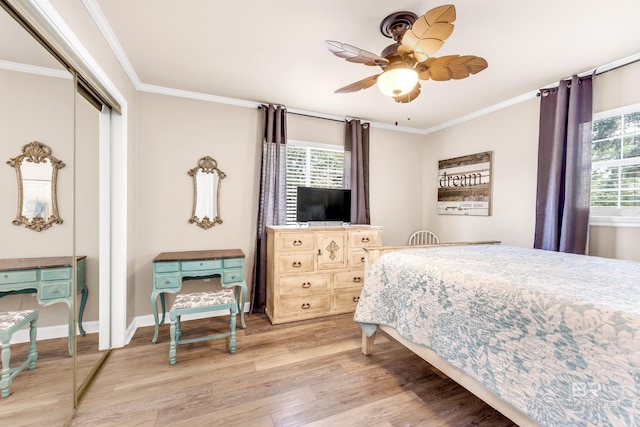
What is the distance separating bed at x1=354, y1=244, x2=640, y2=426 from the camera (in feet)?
3.12

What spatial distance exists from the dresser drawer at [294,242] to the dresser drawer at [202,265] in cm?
64

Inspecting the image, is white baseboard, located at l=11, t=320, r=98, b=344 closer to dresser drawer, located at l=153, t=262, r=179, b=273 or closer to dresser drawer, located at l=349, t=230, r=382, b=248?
dresser drawer, located at l=153, t=262, r=179, b=273

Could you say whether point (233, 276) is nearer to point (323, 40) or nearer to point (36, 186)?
point (36, 186)

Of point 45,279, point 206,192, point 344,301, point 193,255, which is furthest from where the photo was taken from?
point 344,301

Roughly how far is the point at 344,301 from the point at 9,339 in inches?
107

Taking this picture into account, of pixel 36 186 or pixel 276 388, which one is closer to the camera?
pixel 36 186

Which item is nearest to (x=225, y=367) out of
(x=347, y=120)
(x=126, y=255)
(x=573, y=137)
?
(x=126, y=255)

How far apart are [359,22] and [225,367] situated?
282 centimetres

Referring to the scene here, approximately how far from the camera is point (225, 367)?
82.7 inches

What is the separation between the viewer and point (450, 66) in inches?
70.1

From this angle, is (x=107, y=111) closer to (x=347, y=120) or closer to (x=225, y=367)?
(x=225, y=367)

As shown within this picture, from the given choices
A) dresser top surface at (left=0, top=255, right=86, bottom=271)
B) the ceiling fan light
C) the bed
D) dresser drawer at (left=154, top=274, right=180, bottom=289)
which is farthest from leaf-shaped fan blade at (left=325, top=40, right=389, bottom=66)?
dresser drawer at (left=154, top=274, right=180, bottom=289)

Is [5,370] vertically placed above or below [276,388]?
above

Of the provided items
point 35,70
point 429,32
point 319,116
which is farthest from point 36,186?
point 319,116
